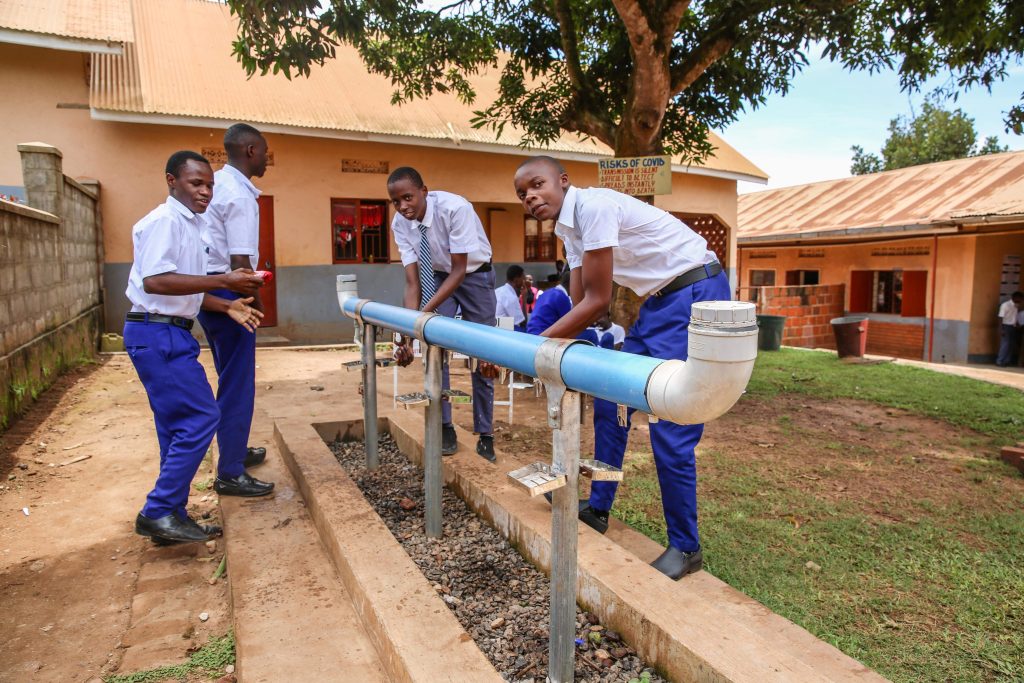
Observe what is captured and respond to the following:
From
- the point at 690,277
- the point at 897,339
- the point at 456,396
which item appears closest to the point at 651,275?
the point at 690,277

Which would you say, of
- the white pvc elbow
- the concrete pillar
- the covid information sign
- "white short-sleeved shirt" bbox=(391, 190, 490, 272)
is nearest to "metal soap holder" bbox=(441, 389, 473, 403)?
"white short-sleeved shirt" bbox=(391, 190, 490, 272)

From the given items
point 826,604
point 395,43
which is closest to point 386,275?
point 395,43

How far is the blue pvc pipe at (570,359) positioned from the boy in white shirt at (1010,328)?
14090 mm

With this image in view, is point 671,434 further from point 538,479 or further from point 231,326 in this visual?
point 231,326

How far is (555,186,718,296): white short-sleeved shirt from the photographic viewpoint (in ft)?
8.23

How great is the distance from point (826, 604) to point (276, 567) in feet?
6.95

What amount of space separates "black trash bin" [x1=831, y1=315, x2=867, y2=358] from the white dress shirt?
15.5ft

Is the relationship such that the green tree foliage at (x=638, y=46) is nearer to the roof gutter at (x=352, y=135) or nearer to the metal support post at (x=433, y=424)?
the roof gutter at (x=352, y=135)

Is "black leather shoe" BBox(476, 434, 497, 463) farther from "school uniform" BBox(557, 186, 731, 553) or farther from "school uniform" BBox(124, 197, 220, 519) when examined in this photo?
"school uniform" BBox(124, 197, 220, 519)

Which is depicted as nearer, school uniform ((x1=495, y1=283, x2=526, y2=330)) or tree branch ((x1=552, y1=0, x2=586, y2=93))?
tree branch ((x1=552, y1=0, x2=586, y2=93))

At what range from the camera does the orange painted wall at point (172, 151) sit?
8719 millimetres

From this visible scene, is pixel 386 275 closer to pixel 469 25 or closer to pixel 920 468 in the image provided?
pixel 469 25

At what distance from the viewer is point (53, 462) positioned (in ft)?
13.6

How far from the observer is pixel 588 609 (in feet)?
7.34
